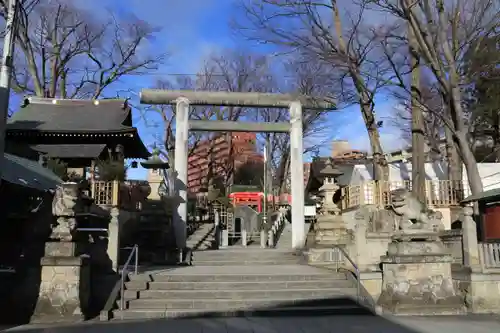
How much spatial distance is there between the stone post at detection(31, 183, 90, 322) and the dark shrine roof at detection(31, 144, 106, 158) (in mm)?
12071

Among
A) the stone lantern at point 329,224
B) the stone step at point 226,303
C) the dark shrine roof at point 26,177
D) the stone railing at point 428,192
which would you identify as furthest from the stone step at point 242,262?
the stone railing at point 428,192

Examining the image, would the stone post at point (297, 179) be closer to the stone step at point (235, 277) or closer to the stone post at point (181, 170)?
the stone post at point (181, 170)

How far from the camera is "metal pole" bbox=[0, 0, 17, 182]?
663cm

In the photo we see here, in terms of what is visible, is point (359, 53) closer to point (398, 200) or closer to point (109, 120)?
point (398, 200)

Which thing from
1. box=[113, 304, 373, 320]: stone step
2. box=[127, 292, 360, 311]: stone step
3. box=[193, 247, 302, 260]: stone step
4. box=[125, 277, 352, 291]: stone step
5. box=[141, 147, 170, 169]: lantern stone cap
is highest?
box=[141, 147, 170, 169]: lantern stone cap

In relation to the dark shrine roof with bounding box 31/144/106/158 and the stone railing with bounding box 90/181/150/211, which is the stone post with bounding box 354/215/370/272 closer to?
the stone railing with bounding box 90/181/150/211

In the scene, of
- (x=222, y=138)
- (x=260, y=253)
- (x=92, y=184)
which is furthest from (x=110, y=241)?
(x=222, y=138)

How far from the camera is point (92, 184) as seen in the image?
19.2 meters

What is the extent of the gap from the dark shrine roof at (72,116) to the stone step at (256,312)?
1327 centimetres

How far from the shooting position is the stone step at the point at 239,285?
1044 centimetres

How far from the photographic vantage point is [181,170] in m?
17.1

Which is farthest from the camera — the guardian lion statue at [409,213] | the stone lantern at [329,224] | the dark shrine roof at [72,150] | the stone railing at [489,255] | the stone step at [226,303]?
the dark shrine roof at [72,150]

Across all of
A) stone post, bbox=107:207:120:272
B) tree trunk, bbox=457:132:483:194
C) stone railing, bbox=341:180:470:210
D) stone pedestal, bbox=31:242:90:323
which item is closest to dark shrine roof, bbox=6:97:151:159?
stone post, bbox=107:207:120:272

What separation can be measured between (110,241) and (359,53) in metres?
13.4
